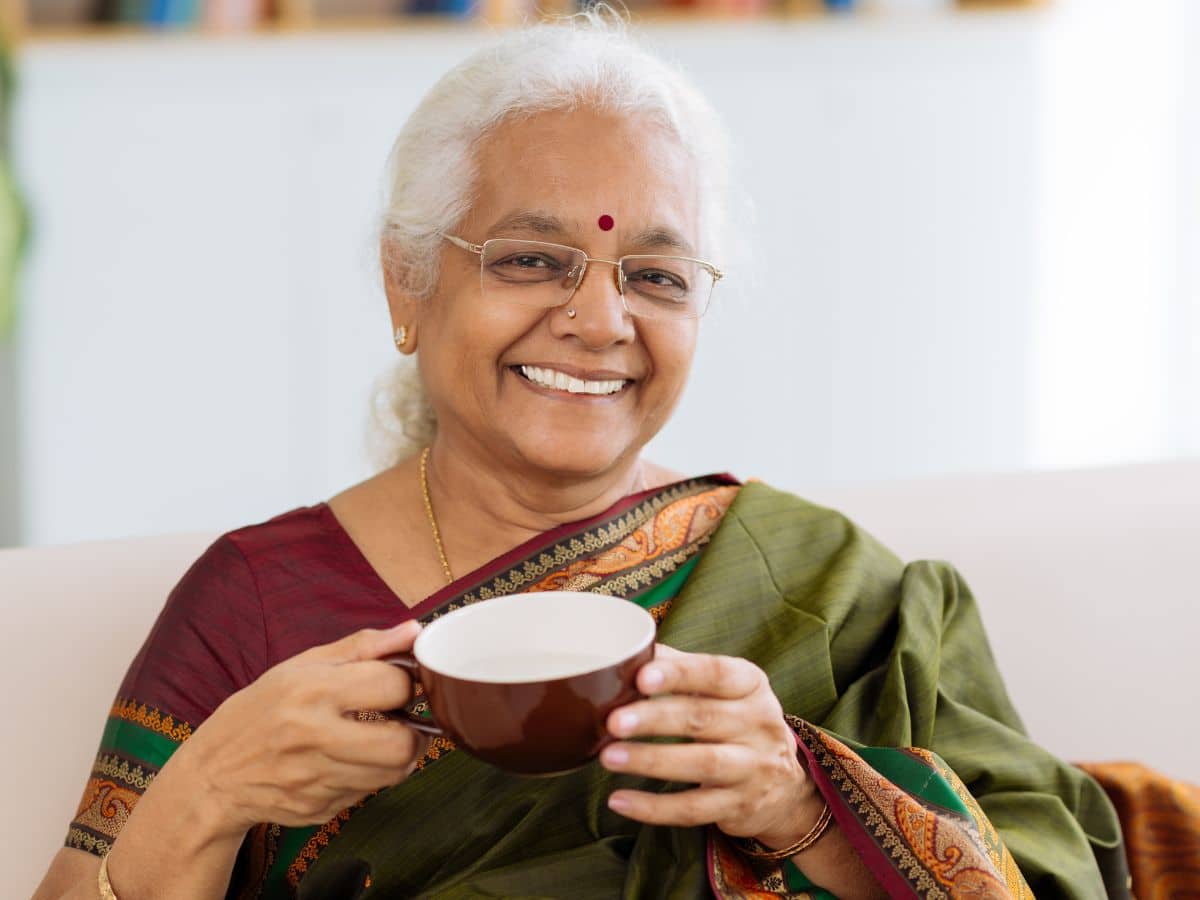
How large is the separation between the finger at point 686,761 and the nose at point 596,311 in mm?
508

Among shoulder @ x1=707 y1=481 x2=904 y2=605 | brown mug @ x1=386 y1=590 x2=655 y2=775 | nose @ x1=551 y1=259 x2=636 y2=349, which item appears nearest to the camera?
brown mug @ x1=386 y1=590 x2=655 y2=775

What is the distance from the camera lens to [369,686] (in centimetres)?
100

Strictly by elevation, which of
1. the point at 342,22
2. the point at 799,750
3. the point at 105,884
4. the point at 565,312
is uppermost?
the point at 342,22

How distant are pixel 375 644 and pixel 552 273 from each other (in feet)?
1.76

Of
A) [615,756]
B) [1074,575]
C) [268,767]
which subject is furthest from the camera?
[1074,575]

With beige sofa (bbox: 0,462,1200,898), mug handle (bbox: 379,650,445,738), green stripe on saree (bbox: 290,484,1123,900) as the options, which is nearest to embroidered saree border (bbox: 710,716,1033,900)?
green stripe on saree (bbox: 290,484,1123,900)

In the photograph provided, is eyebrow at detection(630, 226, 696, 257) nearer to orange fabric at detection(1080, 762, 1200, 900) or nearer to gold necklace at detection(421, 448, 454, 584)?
gold necklace at detection(421, 448, 454, 584)

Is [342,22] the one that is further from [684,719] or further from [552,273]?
[684,719]

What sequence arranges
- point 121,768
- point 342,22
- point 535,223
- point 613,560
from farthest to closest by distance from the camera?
point 342,22, point 613,560, point 535,223, point 121,768

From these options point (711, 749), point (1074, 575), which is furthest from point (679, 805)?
point (1074, 575)

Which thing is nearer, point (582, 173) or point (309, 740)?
point (309, 740)

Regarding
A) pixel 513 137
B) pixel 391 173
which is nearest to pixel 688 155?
Result: pixel 513 137

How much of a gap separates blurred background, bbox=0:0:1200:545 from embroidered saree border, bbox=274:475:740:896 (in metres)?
2.32

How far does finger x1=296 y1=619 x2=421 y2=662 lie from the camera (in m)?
1.03
